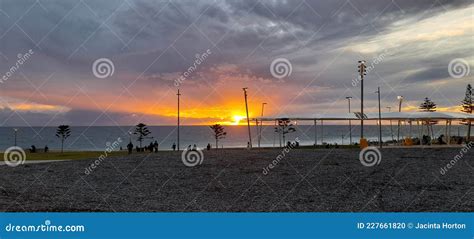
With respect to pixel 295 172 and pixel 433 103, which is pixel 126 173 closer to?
pixel 295 172

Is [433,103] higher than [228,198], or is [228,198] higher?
[433,103]

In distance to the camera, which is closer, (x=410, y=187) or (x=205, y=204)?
(x=205, y=204)

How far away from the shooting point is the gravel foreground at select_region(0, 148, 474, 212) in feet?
43.9

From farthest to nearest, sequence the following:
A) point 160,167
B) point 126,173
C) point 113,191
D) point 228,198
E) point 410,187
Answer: point 160,167 < point 126,173 < point 410,187 < point 113,191 < point 228,198

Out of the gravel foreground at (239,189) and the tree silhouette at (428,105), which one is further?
the tree silhouette at (428,105)

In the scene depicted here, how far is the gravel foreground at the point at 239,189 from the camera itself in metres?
13.4

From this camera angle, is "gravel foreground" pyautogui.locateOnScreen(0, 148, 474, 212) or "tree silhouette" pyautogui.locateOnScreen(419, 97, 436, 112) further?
"tree silhouette" pyautogui.locateOnScreen(419, 97, 436, 112)

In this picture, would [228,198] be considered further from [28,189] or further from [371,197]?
[28,189]

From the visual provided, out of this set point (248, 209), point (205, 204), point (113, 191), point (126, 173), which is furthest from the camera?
point (126, 173)

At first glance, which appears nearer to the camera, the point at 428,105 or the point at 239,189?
the point at 239,189

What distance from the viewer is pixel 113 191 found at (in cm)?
1647

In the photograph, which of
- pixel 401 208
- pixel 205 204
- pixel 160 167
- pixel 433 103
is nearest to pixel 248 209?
pixel 205 204

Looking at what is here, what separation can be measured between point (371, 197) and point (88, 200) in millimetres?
8988

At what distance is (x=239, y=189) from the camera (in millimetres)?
17016
